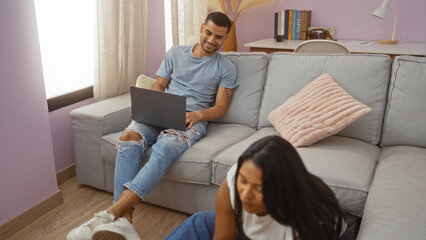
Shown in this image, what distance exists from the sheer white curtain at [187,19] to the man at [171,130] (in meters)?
1.02

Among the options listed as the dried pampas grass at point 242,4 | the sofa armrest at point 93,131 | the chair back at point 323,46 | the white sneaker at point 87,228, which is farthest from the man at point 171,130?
the dried pampas grass at point 242,4

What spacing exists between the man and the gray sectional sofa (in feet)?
0.30

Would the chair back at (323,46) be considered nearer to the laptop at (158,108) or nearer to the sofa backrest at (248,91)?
the sofa backrest at (248,91)

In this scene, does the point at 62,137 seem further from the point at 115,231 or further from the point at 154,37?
the point at 154,37

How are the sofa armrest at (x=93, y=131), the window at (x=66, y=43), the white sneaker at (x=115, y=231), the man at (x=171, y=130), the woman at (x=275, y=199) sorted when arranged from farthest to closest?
the window at (x=66, y=43), the sofa armrest at (x=93, y=131), the man at (x=171, y=130), the white sneaker at (x=115, y=231), the woman at (x=275, y=199)

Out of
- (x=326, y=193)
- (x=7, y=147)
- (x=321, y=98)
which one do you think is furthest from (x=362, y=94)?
(x=7, y=147)

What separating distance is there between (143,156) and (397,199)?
1181 mm

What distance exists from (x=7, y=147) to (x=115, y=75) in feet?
3.08

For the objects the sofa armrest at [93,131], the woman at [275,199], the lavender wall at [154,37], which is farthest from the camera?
the lavender wall at [154,37]

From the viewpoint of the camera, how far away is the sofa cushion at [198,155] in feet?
6.43


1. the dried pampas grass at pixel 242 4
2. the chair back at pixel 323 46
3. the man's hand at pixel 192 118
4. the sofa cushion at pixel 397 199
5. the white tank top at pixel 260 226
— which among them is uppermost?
the dried pampas grass at pixel 242 4

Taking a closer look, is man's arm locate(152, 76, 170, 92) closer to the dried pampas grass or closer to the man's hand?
the man's hand

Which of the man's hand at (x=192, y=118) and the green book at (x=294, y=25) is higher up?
the green book at (x=294, y=25)

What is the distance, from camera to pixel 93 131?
2291mm
